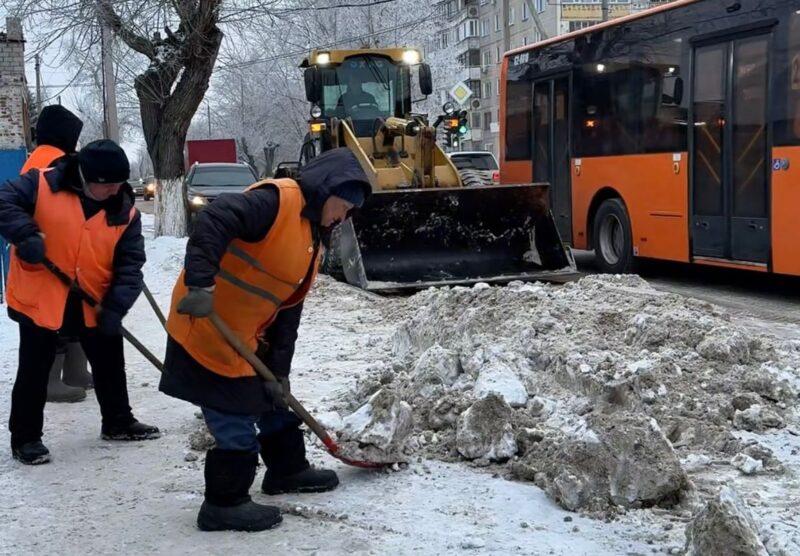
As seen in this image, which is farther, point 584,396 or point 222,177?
point 222,177

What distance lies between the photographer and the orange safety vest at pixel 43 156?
5.72m

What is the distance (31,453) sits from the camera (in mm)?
4875

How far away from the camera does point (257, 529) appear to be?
385 centimetres

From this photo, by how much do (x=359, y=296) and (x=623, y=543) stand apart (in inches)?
273

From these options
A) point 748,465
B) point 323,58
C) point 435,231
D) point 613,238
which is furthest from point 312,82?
point 748,465

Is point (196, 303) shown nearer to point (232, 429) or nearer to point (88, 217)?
point (232, 429)

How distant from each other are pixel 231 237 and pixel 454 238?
7760 mm

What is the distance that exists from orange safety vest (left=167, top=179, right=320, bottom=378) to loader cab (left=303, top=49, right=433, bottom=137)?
9.62 m

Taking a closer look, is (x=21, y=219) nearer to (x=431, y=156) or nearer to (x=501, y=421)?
(x=501, y=421)

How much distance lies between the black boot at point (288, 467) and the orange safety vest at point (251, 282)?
535 mm

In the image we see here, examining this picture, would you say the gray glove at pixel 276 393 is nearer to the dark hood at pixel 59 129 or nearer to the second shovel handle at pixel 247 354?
the second shovel handle at pixel 247 354

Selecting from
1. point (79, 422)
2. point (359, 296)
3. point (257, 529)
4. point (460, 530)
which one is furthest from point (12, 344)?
point (460, 530)

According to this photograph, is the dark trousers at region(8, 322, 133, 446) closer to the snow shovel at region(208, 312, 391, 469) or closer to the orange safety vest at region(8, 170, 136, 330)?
the orange safety vest at region(8, 170, 136, 330)

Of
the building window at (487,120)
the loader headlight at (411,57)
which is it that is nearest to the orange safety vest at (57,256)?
the loader headlight at (411,57)
